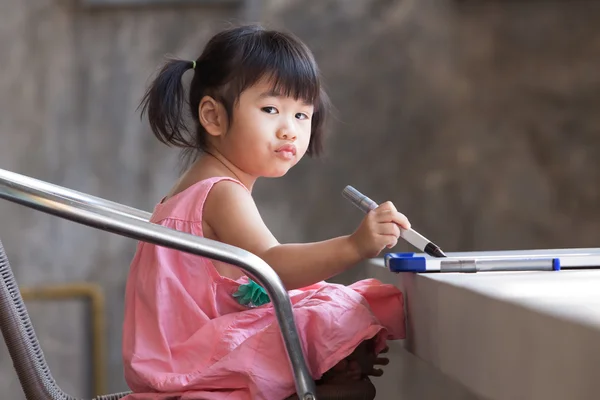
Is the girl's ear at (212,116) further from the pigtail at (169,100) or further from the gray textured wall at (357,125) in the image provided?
the gray textured wall at (357,125)

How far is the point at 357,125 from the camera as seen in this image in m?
2.49

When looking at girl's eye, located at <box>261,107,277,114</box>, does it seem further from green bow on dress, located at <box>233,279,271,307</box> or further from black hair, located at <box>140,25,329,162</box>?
green bow on dress, located at <box>233,279,271,307</box>

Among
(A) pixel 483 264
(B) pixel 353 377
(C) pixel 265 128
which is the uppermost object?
(C) pixel 265 128

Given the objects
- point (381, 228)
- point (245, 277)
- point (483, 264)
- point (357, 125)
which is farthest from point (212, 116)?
point (357, 125)

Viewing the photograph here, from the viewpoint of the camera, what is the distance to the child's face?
1.15 meters

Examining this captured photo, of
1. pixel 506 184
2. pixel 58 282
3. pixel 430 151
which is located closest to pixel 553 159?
pixel 506 184

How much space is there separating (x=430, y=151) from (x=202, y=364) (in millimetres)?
1652

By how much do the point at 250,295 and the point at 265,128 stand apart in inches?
9.4

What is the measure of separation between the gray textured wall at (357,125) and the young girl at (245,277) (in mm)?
1250

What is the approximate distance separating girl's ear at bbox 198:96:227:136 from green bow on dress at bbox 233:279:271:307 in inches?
10.1

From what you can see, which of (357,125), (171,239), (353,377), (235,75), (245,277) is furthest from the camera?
(357,125)

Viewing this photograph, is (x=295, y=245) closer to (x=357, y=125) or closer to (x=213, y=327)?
(x=213, y=327)

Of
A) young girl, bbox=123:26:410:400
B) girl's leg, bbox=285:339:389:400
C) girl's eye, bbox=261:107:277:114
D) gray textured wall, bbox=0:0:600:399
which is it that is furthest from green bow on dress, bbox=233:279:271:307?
gray textured wall, bbox=0:0:600:399

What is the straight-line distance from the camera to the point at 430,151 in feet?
8.14
